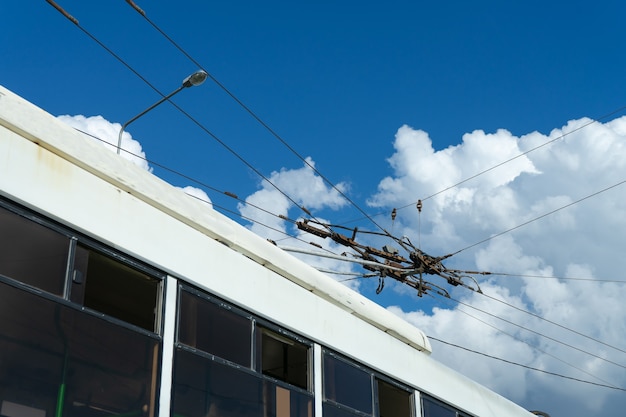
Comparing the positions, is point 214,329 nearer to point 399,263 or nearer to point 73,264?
point 73,264

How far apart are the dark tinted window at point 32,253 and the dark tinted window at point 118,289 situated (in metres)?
0.20

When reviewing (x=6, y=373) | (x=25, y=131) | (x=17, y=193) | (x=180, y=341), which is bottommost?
(x=6, y=373)

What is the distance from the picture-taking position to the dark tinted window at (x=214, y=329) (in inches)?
271

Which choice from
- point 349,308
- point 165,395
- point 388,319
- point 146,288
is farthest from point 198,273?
point 388,319

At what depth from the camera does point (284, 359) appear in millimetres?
7980

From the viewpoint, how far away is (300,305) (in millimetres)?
8398

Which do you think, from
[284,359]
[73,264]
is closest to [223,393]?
[284,359]

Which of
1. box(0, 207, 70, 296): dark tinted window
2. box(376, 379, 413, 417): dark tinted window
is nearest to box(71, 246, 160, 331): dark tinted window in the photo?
box(0, 207, 70, 296): dark tinted window

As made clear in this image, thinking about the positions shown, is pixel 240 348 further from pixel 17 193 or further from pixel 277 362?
pixel 17 193

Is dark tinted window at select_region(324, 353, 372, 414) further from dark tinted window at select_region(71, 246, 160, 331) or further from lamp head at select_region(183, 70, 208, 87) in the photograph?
lamp head at select_region(183, 70, 208, 87)

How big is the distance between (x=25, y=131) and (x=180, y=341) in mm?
1892

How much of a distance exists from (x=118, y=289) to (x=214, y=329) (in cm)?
89

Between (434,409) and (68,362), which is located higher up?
(434,409)

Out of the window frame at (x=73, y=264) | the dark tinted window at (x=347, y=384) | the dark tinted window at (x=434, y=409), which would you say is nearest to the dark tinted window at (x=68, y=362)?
the window frame at (x=73, y=264)
